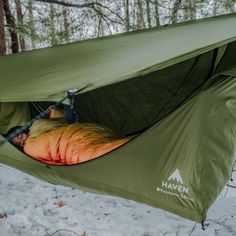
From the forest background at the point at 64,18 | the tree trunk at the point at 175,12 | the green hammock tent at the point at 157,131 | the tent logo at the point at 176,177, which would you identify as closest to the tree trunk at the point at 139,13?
the forest background at the point at 64,18

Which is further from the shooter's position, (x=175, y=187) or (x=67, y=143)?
(x=67, y=143)

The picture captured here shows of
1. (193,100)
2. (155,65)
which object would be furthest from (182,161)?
(155,65)

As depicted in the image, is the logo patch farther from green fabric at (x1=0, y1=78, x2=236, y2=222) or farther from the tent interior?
the tent interior

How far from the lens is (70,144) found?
1.80 m

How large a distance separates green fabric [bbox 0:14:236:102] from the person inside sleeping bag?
35cm

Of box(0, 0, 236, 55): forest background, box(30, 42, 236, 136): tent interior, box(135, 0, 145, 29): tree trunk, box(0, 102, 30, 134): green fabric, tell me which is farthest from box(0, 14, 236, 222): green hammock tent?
box(135, 0, 145, 29): tree trunk

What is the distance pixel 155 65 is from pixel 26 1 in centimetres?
388

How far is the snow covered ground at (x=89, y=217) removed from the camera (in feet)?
6.79

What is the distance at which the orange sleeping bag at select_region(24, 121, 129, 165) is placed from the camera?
1700mm

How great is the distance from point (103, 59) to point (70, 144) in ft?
1.62

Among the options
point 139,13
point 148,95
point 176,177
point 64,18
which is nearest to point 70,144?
point 176,177

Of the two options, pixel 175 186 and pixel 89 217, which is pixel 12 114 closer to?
pixel 89 217

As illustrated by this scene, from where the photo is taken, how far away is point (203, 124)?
134cm

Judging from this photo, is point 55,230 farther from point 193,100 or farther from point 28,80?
point 193,100
